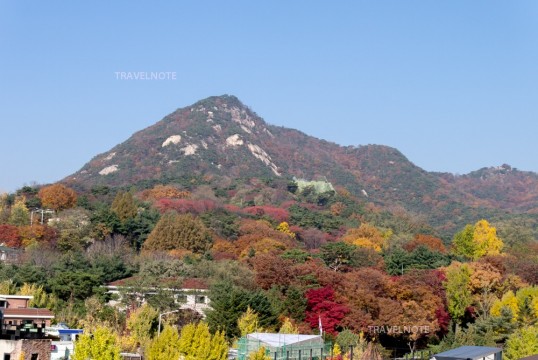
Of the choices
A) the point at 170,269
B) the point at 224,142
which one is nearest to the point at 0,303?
the point at 170,269

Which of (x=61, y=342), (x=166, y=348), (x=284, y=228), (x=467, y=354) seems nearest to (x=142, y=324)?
(x=61, y=342)

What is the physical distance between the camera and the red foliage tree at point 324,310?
56031 millimetres

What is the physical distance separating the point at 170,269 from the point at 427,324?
1780cm

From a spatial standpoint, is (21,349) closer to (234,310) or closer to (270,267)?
(234,310)

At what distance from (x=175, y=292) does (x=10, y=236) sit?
27.2m

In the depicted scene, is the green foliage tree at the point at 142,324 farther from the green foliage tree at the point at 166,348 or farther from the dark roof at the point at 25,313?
the dark roof at the point at 25,313

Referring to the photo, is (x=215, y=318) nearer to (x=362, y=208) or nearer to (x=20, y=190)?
(x=20, y=190)

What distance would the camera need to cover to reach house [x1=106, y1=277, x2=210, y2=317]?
196ft

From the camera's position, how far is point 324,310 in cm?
5700

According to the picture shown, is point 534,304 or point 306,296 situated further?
point 534,304

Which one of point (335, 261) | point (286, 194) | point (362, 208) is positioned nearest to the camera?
point (335, 261)

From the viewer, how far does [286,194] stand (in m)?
138

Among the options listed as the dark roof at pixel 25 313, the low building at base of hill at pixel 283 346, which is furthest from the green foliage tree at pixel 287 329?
the dark roof at pixel 25 313

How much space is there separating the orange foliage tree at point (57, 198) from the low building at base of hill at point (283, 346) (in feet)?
182
